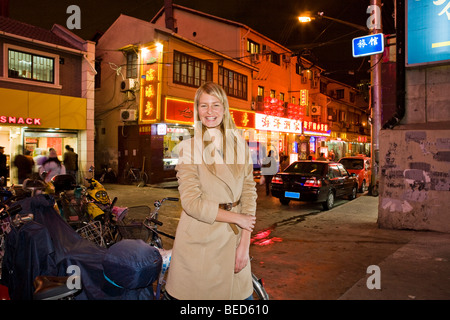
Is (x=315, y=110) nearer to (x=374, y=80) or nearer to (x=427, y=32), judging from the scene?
(x=374, y=80)

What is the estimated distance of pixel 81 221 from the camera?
16.0 ft

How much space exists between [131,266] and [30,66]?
1583cm

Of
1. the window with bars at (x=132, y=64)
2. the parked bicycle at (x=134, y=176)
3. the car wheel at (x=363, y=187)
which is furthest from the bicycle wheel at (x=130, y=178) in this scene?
the car wheel at (x=363, y=187)

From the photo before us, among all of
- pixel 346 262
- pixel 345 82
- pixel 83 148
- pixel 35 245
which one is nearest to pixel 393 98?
pixel 346 262

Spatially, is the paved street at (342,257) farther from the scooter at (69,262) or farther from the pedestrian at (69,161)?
the pedestrian at (69,161)

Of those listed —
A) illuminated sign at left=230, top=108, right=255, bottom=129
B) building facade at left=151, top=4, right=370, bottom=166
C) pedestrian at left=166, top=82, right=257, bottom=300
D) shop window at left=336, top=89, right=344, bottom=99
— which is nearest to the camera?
pedestrian at left=166, top=82, right=257, bottom=300

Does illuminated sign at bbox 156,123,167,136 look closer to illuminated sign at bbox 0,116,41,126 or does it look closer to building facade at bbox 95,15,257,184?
building facade at bbox 95,15,257,184

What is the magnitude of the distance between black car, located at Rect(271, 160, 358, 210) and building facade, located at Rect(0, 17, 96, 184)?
10.6m

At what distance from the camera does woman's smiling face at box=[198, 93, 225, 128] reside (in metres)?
2.14

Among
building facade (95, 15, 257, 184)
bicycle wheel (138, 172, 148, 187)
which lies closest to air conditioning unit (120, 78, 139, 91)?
building facade (95, 15, 257, 184)

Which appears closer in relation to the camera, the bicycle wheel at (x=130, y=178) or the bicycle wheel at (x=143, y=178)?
the bicycle wheel at (x=143, y=178)

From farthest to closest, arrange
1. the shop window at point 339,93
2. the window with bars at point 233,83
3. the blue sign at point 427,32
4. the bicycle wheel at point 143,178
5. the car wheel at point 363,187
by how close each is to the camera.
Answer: the shop window at point 339,93
the window with bars at point 233,83
the bicycle wheel at point 143,178
the car wheel at point 363,187
the blue sign at point 427,32

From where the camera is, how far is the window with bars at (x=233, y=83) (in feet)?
72.3

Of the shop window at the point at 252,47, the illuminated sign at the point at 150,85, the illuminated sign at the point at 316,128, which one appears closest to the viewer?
the illuminated sign at the point at 150,85
